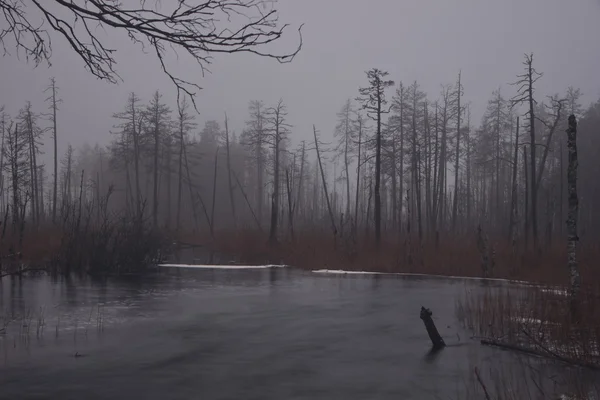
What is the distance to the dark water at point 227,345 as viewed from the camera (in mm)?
7555

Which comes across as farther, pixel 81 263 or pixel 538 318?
pixel 81 263

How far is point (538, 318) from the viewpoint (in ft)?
33.1

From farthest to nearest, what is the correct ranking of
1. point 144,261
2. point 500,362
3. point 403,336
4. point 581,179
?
point 581,179 → point 144,261 → point 403,336 → point 500,362

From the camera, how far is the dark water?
297 inches

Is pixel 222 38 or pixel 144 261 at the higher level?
pixel 222 38

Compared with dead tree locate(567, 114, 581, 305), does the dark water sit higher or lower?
lower

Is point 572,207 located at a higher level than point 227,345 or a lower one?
higher

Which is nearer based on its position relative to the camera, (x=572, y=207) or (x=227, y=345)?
(x=572, y=207)

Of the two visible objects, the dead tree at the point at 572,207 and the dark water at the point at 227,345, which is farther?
the dead tree at the point at 572,207

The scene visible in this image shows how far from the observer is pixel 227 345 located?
32.6ft

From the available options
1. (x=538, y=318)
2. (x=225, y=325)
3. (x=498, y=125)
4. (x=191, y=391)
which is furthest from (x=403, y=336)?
(x=498, y=125)

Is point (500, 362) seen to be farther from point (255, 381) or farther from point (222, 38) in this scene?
point (222, 38)

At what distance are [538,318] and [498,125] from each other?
41.1 metres

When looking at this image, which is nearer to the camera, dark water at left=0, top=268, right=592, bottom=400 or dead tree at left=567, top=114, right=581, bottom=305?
dark water at left=0, top=268, right=592, bottom=400
